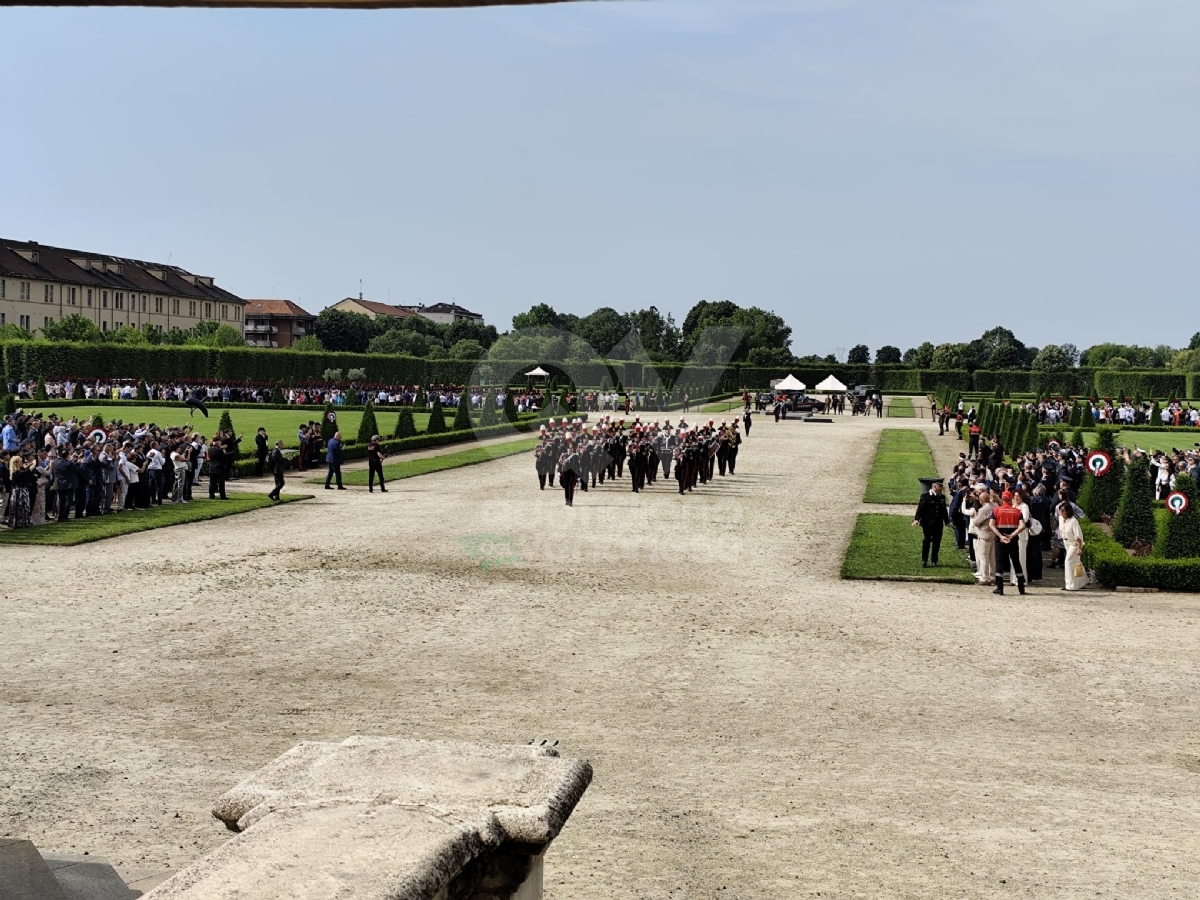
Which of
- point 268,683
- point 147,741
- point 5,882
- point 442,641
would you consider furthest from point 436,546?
point 5,882

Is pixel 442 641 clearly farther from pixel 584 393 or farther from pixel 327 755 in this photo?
pixel 584 393

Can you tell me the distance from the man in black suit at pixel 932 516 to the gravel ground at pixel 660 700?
1.68m

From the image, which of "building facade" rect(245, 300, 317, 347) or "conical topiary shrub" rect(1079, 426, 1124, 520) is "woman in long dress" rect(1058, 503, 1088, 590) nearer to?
"conical topiary shrub" rect(1079, 426, 1124, 520)

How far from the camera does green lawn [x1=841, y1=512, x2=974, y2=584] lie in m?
20.5

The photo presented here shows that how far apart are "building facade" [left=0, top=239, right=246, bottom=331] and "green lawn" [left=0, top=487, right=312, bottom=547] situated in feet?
254

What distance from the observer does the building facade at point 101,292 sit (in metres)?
101

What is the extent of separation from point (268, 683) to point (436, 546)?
392 inches

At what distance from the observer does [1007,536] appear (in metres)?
19.3

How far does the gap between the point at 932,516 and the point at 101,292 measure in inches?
4041

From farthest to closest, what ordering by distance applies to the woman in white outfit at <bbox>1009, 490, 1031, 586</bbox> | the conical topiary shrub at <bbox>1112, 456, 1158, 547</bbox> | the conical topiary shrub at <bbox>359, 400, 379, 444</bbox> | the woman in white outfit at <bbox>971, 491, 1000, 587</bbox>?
the conical topiary shrub at <bbox>359, 400, 379, 444</bbox>
the conical topiary shrub at <bbox>1112, 456, 1158, 547</bbox>
the woman in white outfit at <bbox>971, 491, 1000, 587</bbox>
the woman in white outfit at <bbox>1009, 490, 1031, 586</bbox>

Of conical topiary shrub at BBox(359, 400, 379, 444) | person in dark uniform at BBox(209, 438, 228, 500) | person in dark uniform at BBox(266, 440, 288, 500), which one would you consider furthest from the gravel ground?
conical topiary shrub at BBox(359, 400, 379, 444)

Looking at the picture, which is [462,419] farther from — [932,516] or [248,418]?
[932,516]

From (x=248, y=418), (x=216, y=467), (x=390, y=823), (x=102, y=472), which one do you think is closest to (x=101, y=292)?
(x=248, y=418)

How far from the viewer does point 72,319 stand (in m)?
93.6
